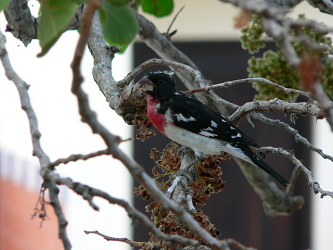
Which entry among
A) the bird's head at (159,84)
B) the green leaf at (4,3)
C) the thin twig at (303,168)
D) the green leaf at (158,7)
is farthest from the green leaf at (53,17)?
the green leaf at (158,7)

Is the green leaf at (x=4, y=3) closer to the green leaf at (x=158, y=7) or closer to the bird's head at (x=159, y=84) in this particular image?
the bird's head at (x=159, y=84)

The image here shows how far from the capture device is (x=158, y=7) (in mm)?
1741

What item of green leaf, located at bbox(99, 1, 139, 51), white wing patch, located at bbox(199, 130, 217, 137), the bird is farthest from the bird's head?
green leaf, located at bbox(99, 1, 139, 51)

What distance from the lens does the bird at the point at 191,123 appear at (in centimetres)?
157

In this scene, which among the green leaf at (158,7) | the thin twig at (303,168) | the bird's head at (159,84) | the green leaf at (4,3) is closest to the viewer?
the green leaf at (4,3)

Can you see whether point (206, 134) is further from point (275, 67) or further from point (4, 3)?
point (4, 3)

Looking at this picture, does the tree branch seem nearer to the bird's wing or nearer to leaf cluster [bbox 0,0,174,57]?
leaf cluster [bbox 0,0,174,57]

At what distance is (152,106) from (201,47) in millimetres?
2280

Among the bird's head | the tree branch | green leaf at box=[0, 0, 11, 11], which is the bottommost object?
the tree branch

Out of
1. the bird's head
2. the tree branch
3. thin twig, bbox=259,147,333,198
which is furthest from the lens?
the bird's head

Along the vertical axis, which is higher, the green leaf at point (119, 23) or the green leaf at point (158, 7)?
the green leaf at point (158, 7)

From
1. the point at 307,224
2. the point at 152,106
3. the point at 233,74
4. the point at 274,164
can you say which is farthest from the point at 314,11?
the point at 152,106

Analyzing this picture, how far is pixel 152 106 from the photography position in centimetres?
159

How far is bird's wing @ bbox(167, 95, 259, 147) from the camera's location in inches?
62.4
